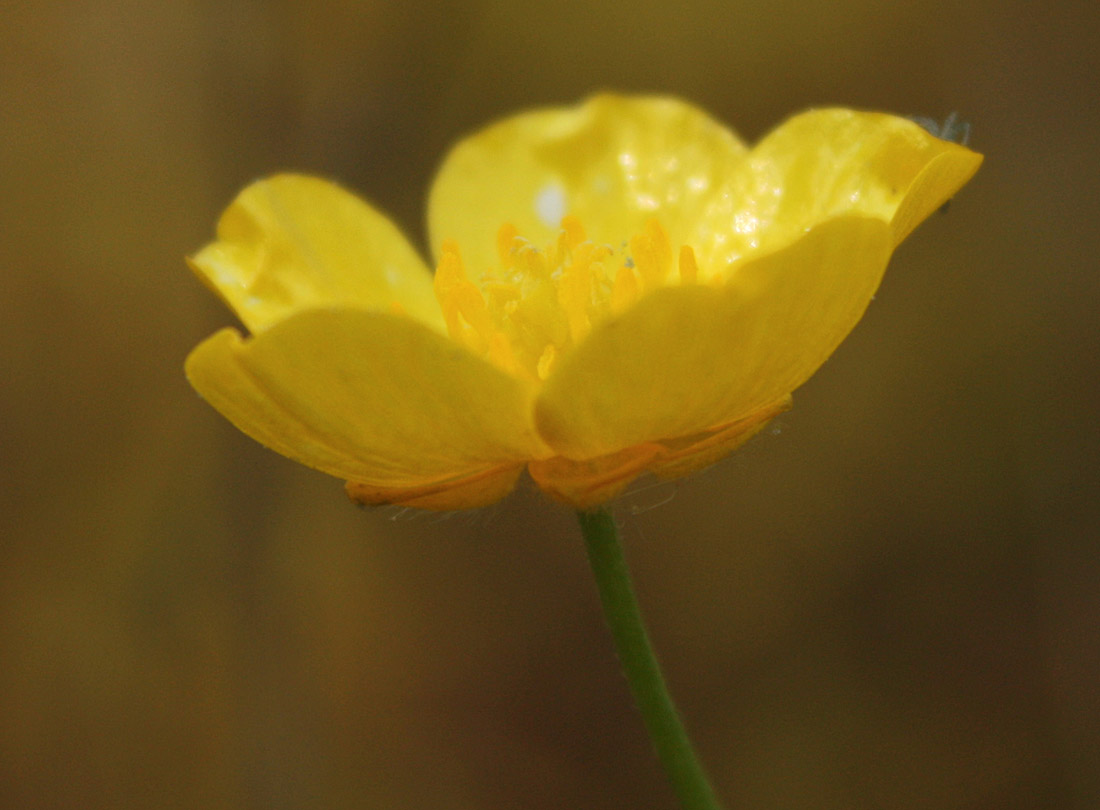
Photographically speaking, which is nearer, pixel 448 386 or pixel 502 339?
pixel 448 386

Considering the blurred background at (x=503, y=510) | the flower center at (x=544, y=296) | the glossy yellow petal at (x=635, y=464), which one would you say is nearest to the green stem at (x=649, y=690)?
the glossy yellow petal at (x=635, y=464)

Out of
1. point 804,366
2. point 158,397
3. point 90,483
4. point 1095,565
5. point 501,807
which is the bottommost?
point 501,807

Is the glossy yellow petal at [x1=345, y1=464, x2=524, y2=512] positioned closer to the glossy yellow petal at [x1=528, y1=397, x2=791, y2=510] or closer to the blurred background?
the glossy yellow petal at [x1=528, y1=397, x2=791, y2=510]

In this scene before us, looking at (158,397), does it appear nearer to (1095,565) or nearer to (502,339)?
(502,339)

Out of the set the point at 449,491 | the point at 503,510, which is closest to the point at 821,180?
the point at 449,491

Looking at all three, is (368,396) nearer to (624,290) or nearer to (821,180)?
(624,290)

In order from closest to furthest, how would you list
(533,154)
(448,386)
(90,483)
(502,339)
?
(448,386)
(502,339)
(533,154)
(90,483)

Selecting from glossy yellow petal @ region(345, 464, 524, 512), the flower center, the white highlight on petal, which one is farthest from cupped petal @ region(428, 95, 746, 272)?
glossy yellow petal @ region(345, 464, 524, 512)

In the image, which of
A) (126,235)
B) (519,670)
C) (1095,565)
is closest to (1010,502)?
(1095,565)
